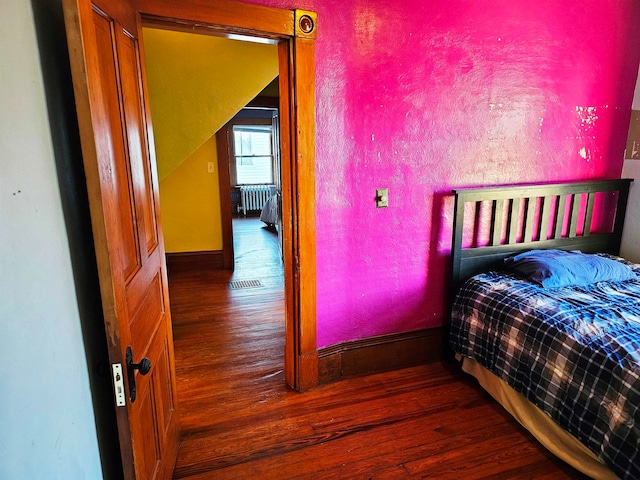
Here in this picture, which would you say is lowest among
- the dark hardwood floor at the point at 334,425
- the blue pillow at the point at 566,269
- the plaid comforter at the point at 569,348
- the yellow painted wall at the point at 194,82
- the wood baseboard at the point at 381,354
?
the dark hardwood floor at the point at 334,425

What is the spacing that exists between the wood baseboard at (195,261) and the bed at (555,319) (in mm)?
3066

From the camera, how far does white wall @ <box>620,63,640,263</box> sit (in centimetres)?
280

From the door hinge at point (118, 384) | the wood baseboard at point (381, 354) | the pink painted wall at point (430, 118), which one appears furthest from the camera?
the wood baseboard at point (381, 354)

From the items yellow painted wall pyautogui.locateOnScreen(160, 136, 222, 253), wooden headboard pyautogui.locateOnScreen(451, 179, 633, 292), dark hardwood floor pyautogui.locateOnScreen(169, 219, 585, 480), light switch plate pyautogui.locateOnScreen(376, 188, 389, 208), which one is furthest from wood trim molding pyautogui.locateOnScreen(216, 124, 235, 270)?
wooden headboard pyautogui.locateOnScreen(451, 179, 633, 292)

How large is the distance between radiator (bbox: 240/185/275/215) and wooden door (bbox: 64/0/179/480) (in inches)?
282

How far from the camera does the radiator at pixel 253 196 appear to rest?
877 cm

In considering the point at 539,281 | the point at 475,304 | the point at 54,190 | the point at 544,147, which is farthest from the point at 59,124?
the point at 544,147

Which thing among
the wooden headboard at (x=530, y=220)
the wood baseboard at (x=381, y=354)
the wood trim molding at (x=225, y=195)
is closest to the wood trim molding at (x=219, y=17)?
the wooden headboard at (x=530, y=220)

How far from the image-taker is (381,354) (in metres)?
2.54

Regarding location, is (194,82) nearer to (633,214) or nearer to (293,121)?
(293,121)

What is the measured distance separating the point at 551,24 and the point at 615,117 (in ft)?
2.86

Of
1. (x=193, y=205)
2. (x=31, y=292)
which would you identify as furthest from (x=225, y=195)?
(x=31, y=292)

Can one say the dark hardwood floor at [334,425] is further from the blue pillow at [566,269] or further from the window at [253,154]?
the window at [253,154]

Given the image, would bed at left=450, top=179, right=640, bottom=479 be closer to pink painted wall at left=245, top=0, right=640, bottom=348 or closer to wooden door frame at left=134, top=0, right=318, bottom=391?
pink painted wall at left=245, top=0, right=640, bottom=348
